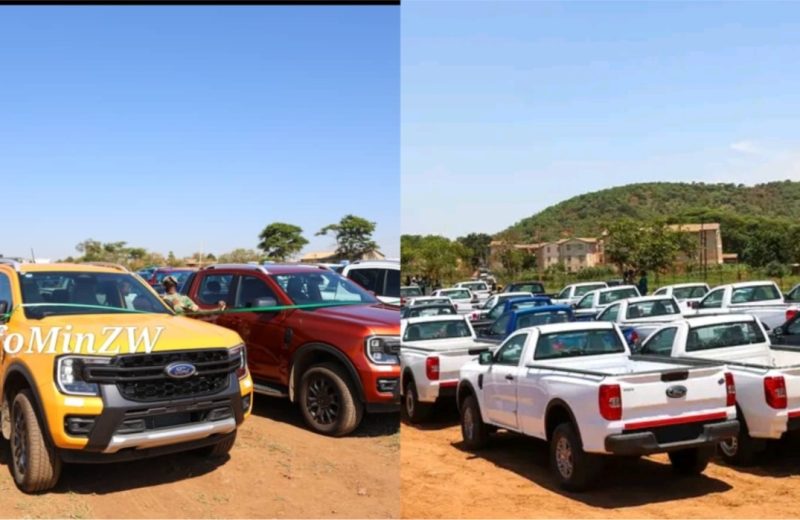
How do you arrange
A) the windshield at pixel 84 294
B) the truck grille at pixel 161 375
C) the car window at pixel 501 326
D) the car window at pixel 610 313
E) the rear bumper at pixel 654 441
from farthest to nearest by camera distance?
the car window at pixel 610 313 → the car window at pixel 501 326 → the rear bumper at pixel 654 441 → the windshield at pixel 84 294 → the truck grille at pixel 161 375

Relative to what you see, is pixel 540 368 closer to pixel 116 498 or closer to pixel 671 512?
pixel 671 512

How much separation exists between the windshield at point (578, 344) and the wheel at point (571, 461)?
1.28m

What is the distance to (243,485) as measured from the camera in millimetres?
6422

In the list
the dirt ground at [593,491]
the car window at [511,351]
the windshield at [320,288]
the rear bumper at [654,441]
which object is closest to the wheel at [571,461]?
the dirt ground at [593,491]

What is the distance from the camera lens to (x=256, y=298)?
907 centimetres

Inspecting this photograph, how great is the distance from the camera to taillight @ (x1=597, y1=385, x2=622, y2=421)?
23.8 feet

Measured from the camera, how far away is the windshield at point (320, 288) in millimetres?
8922

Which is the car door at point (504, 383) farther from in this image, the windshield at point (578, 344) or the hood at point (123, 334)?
the hood at point (123, 334)

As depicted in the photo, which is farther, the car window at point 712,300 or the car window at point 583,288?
the car window at point 583,288

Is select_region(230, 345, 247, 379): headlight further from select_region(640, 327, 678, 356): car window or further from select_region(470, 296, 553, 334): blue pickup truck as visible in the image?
select_region(470, 296, 553, 334): blue pickup truck

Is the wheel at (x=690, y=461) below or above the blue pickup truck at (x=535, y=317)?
below

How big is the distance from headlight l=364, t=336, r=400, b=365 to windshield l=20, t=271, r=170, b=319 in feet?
5.85

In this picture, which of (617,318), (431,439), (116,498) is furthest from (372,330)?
(617,318)

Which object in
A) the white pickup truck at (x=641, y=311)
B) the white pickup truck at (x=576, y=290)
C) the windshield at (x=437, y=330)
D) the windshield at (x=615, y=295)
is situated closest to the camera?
the windshield at (x=437, y=330)
